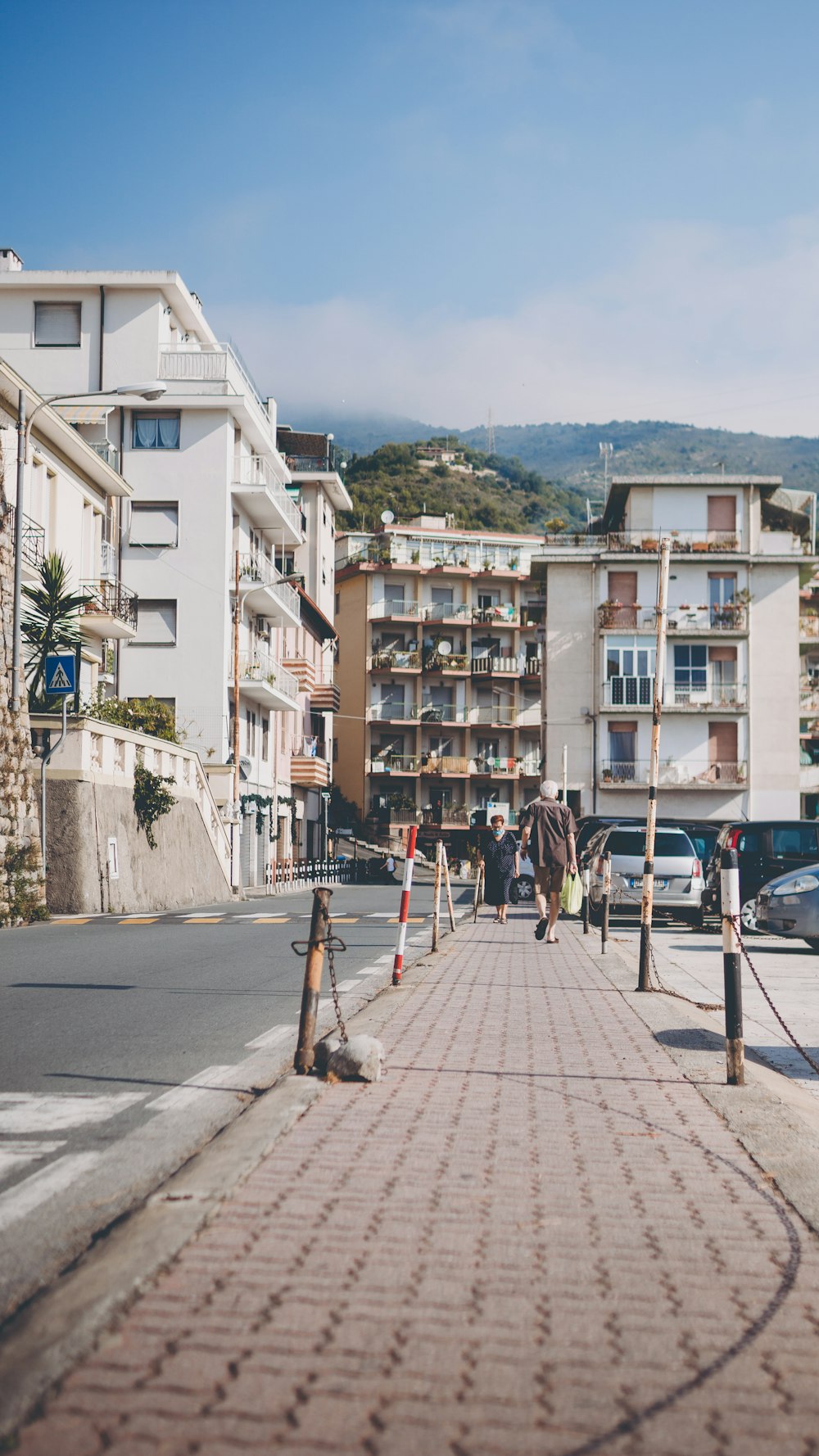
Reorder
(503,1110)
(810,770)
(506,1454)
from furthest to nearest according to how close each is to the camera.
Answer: (810,770)
(503,1110)
(506,1454)

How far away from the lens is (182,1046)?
8.26m

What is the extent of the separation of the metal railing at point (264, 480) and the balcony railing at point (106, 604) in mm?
9273

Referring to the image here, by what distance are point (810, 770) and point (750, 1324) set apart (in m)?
70.0

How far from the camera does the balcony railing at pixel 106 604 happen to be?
114ft

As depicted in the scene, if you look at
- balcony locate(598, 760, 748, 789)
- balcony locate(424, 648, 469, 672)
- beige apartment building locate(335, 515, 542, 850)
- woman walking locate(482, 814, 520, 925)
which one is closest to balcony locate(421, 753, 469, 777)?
beige apartment building locate(335, 515, 542, 850)

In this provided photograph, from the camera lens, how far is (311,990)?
22.3ft

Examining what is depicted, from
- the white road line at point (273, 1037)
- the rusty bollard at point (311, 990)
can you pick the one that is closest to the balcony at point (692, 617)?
the white road line at point (273, 1037)

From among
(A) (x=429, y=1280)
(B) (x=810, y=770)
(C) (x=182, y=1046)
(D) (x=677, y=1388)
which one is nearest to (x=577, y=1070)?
(C) (x=182, y=1046)

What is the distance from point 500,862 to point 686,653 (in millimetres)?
41921

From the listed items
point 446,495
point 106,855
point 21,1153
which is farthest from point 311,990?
point 446,495

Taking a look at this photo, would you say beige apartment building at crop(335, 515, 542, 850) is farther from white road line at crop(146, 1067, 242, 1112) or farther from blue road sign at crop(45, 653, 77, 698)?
white road line at crop(146, 1067, 242, 1112)

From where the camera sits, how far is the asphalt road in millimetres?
4715

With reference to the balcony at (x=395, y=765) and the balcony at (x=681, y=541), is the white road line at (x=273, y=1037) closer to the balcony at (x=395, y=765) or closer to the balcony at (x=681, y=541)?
the balcony at (x=681, y=541)

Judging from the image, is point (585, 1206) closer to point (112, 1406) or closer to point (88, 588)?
point (112, 1406)
